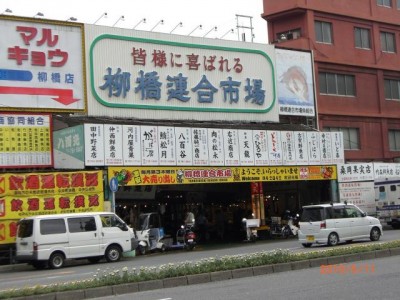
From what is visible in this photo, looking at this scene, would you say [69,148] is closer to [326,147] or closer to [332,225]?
[332,225]

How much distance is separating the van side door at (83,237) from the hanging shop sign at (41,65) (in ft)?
23.3

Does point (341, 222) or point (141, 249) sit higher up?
point (341, 222)

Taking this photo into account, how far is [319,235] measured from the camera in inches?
886

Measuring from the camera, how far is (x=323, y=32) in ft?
125

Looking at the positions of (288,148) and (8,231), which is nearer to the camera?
(8,231)

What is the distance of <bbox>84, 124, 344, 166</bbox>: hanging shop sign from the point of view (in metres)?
25.2

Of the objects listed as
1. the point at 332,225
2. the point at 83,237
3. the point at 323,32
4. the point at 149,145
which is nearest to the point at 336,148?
the point at 323,32

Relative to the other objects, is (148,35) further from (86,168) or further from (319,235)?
(319,235)

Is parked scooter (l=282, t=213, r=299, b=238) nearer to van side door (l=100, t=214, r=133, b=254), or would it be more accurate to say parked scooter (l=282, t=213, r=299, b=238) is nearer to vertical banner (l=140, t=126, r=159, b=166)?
vertical banner (l=140, t=126, r=159, b=166)

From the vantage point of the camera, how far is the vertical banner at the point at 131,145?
25.6 metres

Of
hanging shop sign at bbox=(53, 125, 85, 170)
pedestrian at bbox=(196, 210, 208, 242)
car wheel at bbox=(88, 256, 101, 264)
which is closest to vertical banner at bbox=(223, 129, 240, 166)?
pedestrian at bbox=(196, 210, 208, 242)

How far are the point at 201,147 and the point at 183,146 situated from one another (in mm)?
915

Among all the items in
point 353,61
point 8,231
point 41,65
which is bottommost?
point 8,231

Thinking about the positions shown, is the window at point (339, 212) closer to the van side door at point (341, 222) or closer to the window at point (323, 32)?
the van side door at point (341, 222)
